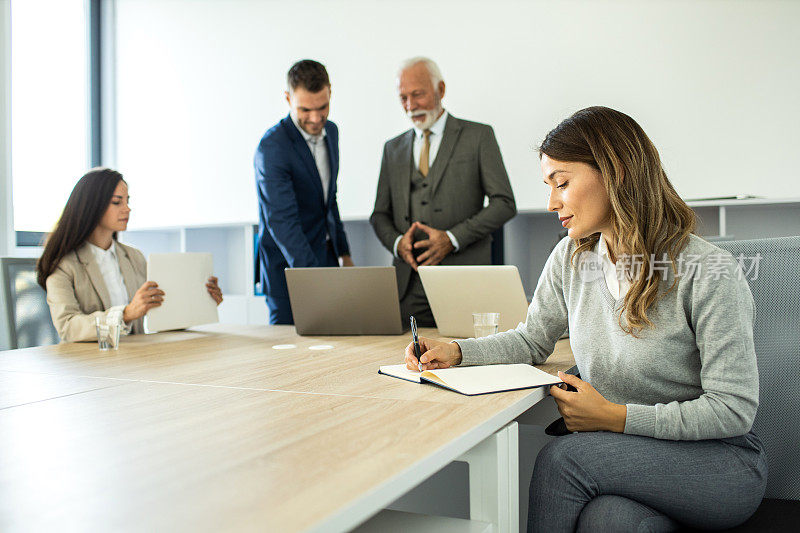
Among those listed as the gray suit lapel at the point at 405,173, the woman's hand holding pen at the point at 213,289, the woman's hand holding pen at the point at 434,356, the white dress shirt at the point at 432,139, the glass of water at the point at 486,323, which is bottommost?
the woman's hand holding pen at the point at 434,356

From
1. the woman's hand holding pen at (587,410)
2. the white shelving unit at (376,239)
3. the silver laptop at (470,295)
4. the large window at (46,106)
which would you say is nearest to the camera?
the woman's hand holding pen at (587,410)

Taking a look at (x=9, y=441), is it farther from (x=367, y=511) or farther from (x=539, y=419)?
(x=539, y=419)

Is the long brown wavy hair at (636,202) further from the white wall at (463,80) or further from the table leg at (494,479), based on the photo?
the white wall at (463,80)

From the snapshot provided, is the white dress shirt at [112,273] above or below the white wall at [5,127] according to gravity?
below

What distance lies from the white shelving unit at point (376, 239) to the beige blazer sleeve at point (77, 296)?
1.32 meters

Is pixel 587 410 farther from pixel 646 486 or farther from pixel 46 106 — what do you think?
pixel 46 106

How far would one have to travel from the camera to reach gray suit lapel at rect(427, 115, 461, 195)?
2.67 metres

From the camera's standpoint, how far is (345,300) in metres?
2.13

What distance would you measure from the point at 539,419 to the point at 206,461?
0.95m

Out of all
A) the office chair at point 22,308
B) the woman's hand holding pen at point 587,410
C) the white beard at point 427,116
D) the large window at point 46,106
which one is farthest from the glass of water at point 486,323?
the large window at point 46,106

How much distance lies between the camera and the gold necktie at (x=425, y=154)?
2732 millimetres

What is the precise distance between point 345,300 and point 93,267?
36.6 inches

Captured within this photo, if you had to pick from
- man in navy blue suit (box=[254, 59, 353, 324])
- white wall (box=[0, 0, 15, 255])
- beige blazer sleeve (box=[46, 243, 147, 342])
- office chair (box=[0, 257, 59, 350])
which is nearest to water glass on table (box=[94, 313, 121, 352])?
beige blazer sleeve (box=[46, 243, 147, 342])

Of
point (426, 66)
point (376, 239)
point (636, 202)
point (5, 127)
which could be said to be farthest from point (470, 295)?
point (5, 127)
